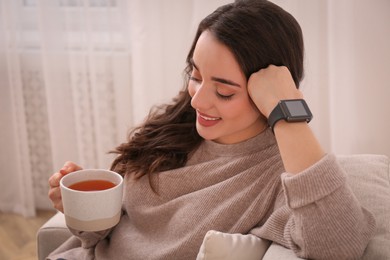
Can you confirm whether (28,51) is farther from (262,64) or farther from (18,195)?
(262,64)

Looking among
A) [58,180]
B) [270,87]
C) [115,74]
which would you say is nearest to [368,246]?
[270,87]

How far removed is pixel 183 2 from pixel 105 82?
0.54 metres

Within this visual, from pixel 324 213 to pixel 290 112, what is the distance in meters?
0.22

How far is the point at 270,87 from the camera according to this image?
1140 mm

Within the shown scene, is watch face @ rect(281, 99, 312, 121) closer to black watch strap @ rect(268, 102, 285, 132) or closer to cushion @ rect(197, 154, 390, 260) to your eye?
black watch strap @ rect(268, 102, 285, 132)

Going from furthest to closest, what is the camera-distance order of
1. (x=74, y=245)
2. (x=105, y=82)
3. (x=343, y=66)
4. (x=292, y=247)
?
(x=105, y=82) → (x=343, y=66) → (x=74, y=245) → (x=292, y=247)

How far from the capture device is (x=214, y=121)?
1.25 m

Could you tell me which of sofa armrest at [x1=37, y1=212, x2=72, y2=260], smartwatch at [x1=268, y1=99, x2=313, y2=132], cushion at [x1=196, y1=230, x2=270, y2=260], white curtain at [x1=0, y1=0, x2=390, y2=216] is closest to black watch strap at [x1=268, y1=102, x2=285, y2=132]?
smartwatch at [x1=268, y1=99, x2=313, y2=132]

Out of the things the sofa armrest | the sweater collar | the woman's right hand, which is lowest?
the sofa armrest

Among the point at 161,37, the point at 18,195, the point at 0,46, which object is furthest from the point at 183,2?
the point at 18,195

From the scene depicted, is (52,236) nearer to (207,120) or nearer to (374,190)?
(207,120)

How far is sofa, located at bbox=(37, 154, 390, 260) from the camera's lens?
1083 mm

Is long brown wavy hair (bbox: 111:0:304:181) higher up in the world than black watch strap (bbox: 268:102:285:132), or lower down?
higher up

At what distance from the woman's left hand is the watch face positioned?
0.03 m
